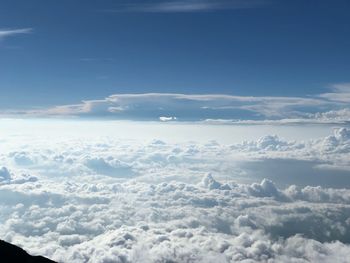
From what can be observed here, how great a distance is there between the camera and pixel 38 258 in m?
73.9

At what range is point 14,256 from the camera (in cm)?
7288

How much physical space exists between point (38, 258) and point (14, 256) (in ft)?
14.1
